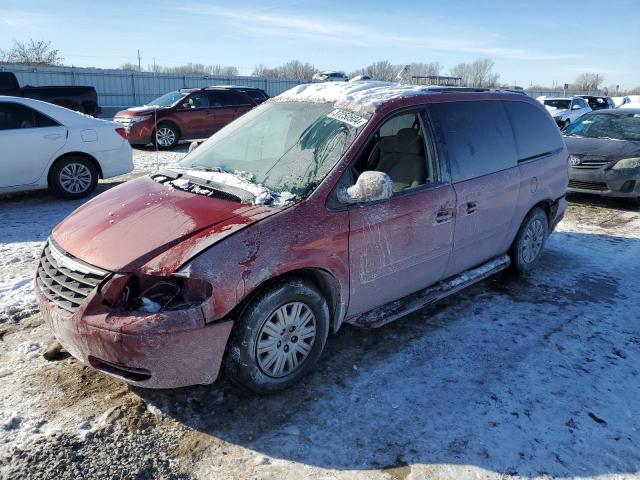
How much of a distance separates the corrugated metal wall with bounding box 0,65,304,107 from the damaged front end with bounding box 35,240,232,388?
2264 cm

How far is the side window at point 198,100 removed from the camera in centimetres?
1402

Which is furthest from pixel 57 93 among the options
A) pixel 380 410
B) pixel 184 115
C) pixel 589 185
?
pixel 380 410

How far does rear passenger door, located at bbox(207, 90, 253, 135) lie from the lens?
1426cm

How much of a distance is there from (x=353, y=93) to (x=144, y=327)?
2259mm

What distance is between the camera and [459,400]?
122 inches

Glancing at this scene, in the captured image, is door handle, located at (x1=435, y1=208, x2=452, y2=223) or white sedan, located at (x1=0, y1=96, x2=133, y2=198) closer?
door handle, located at (x1=435, y1=208, x2=452, y2=223)

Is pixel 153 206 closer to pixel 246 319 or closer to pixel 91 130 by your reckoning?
pixel 246 319

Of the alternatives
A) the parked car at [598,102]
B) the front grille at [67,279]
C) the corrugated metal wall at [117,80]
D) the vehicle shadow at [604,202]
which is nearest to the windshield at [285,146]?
the front grille at [67,279]

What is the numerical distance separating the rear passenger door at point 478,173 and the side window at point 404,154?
147mm

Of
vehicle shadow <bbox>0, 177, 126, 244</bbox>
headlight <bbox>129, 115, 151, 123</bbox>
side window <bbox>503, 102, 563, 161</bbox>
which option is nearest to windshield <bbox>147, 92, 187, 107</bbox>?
headlight <bbox>129, 115, 151, 123</bbox>

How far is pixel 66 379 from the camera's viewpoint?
3.18 metres

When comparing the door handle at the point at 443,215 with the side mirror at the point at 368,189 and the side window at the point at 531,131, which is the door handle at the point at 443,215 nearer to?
the side mirror at the point at 368,189

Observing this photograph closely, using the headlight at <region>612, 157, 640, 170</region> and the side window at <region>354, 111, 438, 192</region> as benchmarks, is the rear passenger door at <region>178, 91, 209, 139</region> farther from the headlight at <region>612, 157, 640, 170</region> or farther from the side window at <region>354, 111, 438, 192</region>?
the side window at <region>354, 111, 438, 192</region>

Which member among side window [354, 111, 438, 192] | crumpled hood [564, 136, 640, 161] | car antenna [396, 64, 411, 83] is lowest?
crumpled hood [564, 136, 640, 161]
